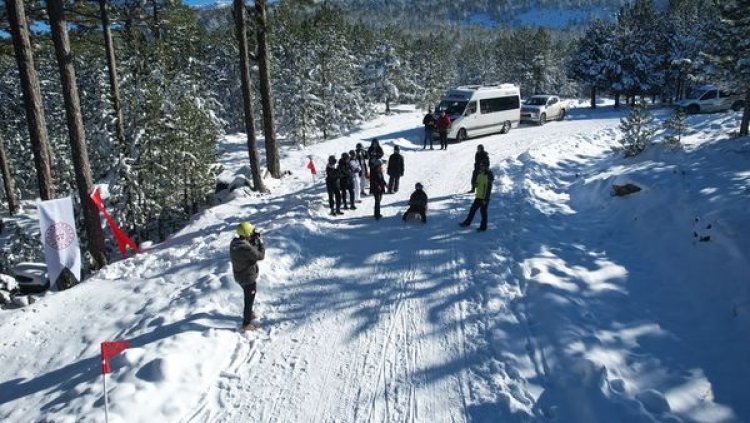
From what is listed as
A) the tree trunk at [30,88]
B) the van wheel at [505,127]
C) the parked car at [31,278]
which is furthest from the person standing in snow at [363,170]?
the van wheel at [505,127]

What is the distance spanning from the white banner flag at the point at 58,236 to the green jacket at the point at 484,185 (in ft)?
28.0

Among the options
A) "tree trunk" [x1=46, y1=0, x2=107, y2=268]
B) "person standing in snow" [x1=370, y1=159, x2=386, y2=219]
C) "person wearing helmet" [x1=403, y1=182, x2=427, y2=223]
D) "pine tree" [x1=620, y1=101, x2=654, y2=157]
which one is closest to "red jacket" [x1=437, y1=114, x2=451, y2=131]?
"pine tree" [x1=620, y1=101, x2=654, y2=157]

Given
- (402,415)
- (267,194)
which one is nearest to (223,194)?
(267,194)

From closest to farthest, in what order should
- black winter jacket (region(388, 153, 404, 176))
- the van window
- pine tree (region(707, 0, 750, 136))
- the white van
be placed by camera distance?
pine tree (region(707, 0, 750, 136))
black winter jacket (region(388, 153, 404, 176))
the white van
the van window

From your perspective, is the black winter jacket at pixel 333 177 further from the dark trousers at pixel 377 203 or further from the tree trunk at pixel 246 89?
the tree trunk at pixel 246 89

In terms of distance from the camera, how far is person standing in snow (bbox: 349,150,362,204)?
13039 mm

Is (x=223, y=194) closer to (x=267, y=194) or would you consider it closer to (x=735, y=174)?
(x=267, y=194)

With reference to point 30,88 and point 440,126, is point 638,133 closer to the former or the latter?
point 440,126

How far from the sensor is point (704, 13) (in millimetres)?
57562

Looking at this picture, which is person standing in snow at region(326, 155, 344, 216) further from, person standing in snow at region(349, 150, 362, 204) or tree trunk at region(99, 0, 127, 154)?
tree trunk at region(99, 0, 127, 154)

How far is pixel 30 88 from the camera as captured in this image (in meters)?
10.6

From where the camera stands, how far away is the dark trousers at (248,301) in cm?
731

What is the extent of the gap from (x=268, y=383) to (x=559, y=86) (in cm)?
8829

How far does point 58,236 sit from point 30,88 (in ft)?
12.7
